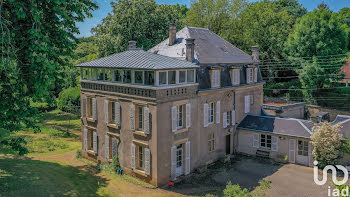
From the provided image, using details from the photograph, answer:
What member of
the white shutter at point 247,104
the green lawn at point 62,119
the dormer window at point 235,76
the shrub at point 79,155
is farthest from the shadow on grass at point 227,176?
the green lawn at point 62,119

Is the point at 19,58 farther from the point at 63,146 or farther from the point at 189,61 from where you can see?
the point at 63,146

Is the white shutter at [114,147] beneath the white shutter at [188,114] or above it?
beneath

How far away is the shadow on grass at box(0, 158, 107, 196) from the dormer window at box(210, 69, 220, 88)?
10458 mm

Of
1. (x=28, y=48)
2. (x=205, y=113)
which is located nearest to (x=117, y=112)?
(x=205, y=113)

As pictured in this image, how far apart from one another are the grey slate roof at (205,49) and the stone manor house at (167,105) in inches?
4.1

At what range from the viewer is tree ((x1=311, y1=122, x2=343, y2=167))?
2017cm

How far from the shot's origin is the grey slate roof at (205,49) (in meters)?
22.8

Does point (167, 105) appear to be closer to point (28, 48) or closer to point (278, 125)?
point (28, 48)

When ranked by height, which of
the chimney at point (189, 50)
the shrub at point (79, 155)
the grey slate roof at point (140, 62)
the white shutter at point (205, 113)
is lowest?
the shrub at point (79, 155)

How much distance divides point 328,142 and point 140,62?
13836 millimetres

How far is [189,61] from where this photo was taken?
2117 centimetres

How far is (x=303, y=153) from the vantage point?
72.7 ft

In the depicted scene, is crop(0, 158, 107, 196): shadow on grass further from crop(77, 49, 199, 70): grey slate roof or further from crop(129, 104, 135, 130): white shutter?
crop(77, 49, 199, 70): grey slate roof

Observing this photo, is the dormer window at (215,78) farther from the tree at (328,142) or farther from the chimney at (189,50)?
the tree at (328,142)
